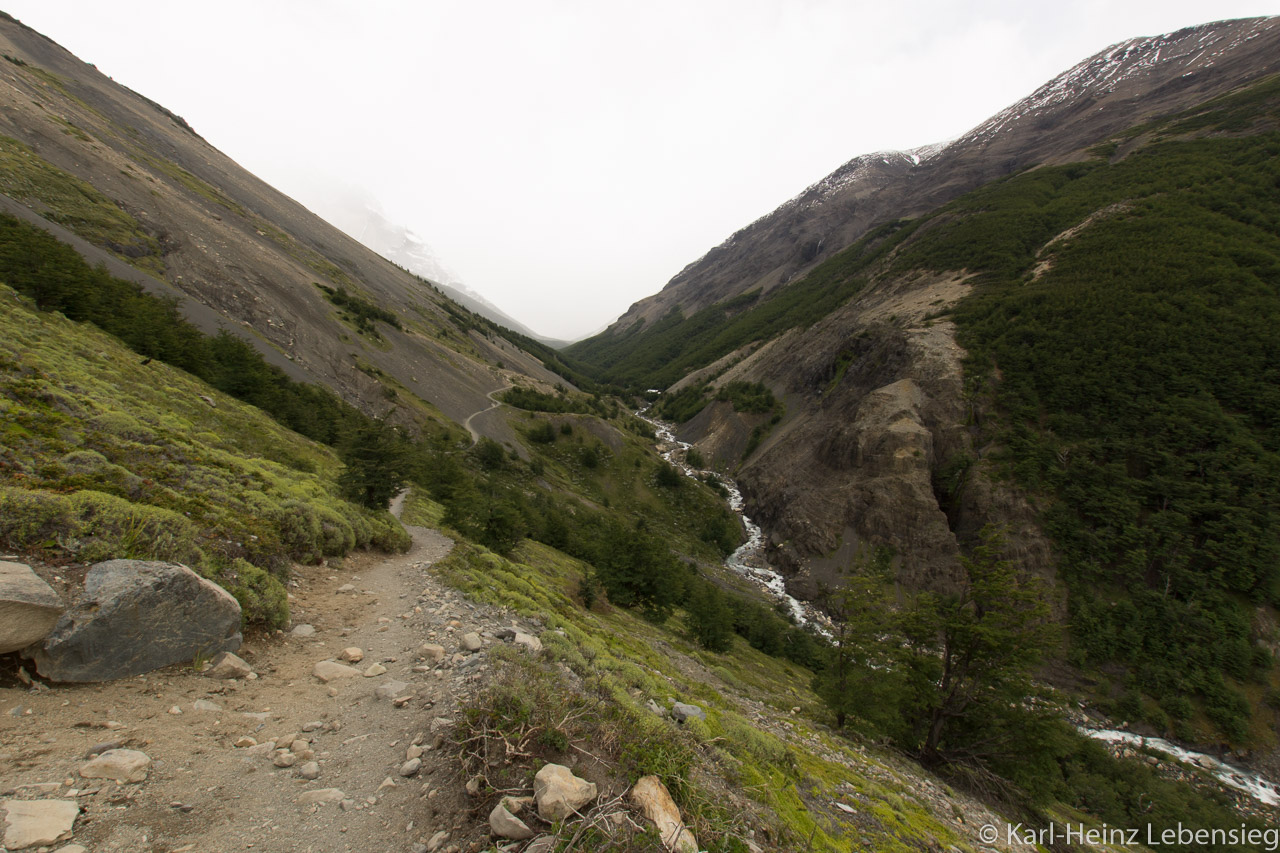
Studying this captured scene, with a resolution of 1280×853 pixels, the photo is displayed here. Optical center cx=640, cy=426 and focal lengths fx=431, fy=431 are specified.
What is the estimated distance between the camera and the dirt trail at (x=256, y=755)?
10.9ft

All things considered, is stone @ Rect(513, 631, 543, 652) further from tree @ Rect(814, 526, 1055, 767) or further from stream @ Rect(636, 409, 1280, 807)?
stream @ Rect(636, 409, 1280, 807)

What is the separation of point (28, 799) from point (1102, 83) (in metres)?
194

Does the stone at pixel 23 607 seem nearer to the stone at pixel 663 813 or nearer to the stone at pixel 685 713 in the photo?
the stone at pixel 663 813

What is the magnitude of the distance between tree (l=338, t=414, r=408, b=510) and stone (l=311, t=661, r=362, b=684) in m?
9.56

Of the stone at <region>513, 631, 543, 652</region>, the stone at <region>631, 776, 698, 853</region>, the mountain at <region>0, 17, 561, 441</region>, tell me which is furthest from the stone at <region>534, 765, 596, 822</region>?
the mountain at <region>0, 17, 561, 441</region>

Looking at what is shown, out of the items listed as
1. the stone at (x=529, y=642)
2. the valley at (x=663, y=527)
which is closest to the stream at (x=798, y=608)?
the valley at (x=663, y=527)

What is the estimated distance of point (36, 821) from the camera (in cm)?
287

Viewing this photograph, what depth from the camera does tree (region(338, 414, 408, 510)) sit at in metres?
14.5

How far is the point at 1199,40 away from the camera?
102 meters

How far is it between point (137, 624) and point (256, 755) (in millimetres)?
2340

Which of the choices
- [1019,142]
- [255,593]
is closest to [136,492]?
[255,593]

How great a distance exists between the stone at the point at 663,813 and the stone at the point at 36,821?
4014 mm

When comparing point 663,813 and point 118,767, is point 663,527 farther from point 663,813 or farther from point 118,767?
point 118,767

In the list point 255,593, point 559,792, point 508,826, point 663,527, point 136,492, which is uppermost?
point 559,792
